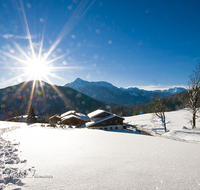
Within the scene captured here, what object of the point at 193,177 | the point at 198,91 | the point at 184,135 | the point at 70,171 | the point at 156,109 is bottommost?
the point at 184,135

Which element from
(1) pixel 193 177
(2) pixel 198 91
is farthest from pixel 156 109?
(1) pixel 193 177

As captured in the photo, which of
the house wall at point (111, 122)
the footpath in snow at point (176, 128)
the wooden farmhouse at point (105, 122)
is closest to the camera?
the footpath in snow at point (176, 128)

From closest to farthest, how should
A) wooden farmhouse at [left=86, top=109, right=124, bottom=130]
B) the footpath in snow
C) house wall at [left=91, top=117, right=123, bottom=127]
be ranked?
the footpath in snow → wooden farmhouse at [left=86, top=109, right=124, bottom=130] → house wall at [left=91, top=117, right=123, bottom=127]

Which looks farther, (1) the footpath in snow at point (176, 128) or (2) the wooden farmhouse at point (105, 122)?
(2) the wooden farmhouse at point (105, 122)

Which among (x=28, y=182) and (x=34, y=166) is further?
(x=34, y=166)

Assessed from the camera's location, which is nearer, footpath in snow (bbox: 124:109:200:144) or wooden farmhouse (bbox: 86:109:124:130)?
footpath in snow (bbox: 124:109:200:144)

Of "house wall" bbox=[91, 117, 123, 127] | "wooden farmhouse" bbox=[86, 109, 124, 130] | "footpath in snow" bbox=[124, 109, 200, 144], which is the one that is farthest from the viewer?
"house wall" bbox=[91, 117, 123, 127]

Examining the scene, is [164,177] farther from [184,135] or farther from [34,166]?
[184,135]

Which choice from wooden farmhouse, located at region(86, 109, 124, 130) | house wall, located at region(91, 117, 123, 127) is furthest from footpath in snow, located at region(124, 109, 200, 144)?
wooden farmhouse, located at region(86, 109, 124, 130)

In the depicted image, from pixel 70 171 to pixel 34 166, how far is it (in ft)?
4.86

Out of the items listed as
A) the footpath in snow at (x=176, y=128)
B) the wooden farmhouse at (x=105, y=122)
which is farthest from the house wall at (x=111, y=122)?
the footpath in snow at (x=176, y=128)

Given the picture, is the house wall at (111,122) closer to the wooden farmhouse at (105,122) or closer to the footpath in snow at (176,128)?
the wooden farmhouse at (105,122)

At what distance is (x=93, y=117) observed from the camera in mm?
41156

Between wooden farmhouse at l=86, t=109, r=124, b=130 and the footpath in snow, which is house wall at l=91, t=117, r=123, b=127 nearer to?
wooden farmhouse at l=86, t=109, r=124, b=130
